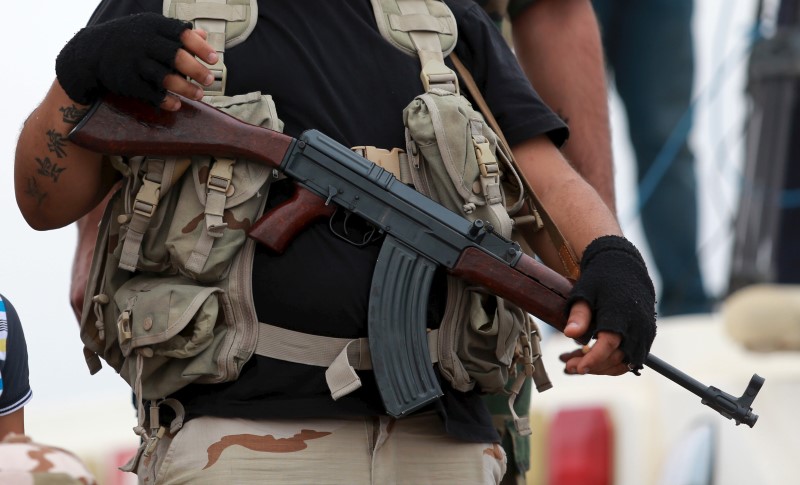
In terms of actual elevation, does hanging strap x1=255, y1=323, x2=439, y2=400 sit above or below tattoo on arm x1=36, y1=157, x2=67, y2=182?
below

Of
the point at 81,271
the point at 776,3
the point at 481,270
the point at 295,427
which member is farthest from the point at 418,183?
the point at 776,3

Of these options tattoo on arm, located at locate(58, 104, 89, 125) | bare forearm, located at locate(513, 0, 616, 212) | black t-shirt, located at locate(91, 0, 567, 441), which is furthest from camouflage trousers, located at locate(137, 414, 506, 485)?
bare forearm, located at locate(513, 0, 616, 212)

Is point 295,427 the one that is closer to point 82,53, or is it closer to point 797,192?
point 82,53

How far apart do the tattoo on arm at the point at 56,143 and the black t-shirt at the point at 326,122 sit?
0.24 metres

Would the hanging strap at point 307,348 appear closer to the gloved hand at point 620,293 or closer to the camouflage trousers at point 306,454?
the camouflage trousers at point 306,454

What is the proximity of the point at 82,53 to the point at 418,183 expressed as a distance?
25.2 inches

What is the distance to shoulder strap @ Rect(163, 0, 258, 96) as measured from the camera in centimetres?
280

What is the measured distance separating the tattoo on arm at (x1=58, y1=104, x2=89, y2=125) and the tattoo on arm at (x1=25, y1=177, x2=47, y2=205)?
13 cm

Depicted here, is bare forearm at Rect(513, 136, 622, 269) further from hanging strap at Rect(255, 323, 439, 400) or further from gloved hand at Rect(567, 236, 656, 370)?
hanging strap at Rect(255, 323, 439, 400)

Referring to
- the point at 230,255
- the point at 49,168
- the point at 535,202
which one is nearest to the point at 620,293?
the point at 535,202

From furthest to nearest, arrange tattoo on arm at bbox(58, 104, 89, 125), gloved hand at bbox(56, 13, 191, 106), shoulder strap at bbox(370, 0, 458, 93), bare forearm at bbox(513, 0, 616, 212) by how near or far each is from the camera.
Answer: bare forearm at bbox(513, 0, 616, 212) < shoulder strap at bbox(370, 0, 458, 93) < tattoo on arm at bbox(58, 104, 89, 125) < gloved hand at bbox(56, 13, 191, 106)

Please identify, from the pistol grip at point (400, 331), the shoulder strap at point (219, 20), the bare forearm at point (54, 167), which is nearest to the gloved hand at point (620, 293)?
the pistol grip at point (400, 331)

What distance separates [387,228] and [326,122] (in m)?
0.23

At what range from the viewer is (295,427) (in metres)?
2.72
